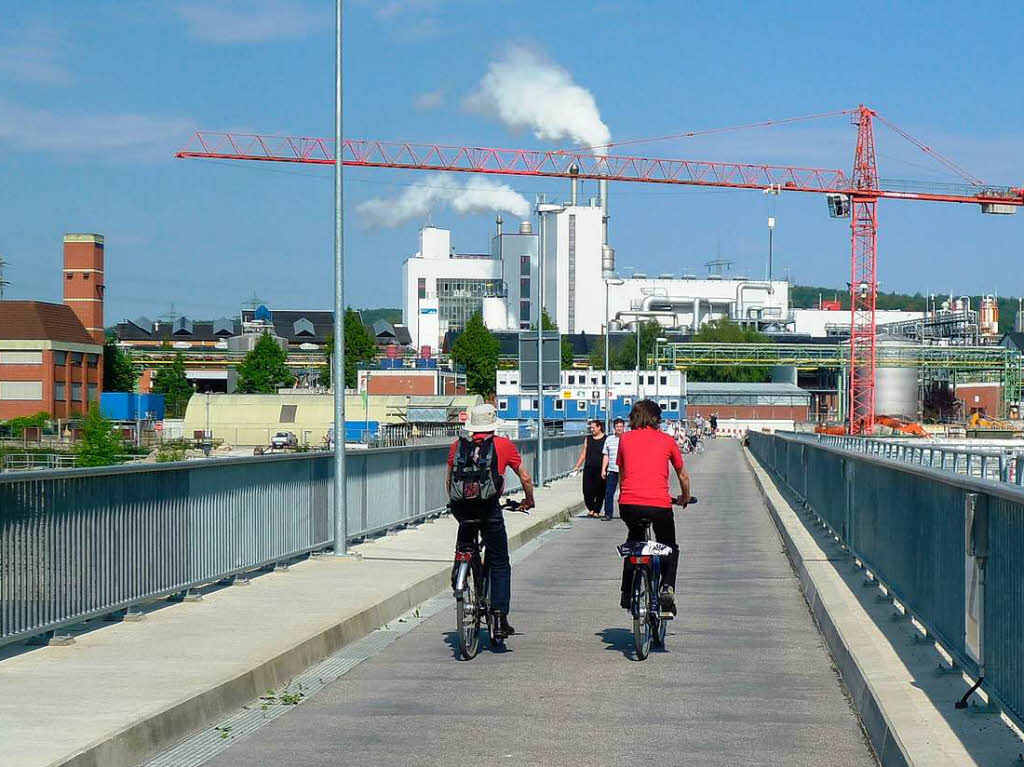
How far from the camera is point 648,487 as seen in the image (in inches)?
436

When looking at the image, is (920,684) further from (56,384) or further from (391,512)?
(56,384)

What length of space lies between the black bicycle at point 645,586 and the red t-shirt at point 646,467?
0.19 m

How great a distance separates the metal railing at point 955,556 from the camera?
22.6ft

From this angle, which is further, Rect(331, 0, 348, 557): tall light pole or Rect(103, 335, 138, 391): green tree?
Rect(103, 335, 138, 391): green tree

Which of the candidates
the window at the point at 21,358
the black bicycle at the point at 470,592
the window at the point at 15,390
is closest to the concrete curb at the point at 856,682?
the black bicycle at the point at 470,592

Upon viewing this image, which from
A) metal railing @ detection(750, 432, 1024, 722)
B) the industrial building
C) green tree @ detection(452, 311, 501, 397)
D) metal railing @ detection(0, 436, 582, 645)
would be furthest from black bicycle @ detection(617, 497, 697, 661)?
green tree @ detection(452, 311, 501, 397)

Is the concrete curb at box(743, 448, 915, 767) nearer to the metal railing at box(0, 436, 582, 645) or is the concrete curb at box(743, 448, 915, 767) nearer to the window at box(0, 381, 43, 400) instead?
the metal railing at box(0, 436, 582, 645)

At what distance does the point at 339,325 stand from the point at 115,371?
112 m

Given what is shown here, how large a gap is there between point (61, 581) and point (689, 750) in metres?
4.91

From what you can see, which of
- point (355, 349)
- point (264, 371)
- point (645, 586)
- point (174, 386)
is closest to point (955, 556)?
point (645, 586)

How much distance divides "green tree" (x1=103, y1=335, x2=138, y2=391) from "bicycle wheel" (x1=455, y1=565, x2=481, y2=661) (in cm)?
11596

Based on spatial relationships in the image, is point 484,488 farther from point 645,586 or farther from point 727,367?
point 727,367

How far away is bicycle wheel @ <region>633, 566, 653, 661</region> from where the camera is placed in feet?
35.2

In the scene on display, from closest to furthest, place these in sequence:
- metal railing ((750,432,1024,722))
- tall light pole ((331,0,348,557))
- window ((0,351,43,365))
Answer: metal railing ((750,432,1024,722)) < tall light pole ((331,0,348,557)) < window ((0,351,43,365))
